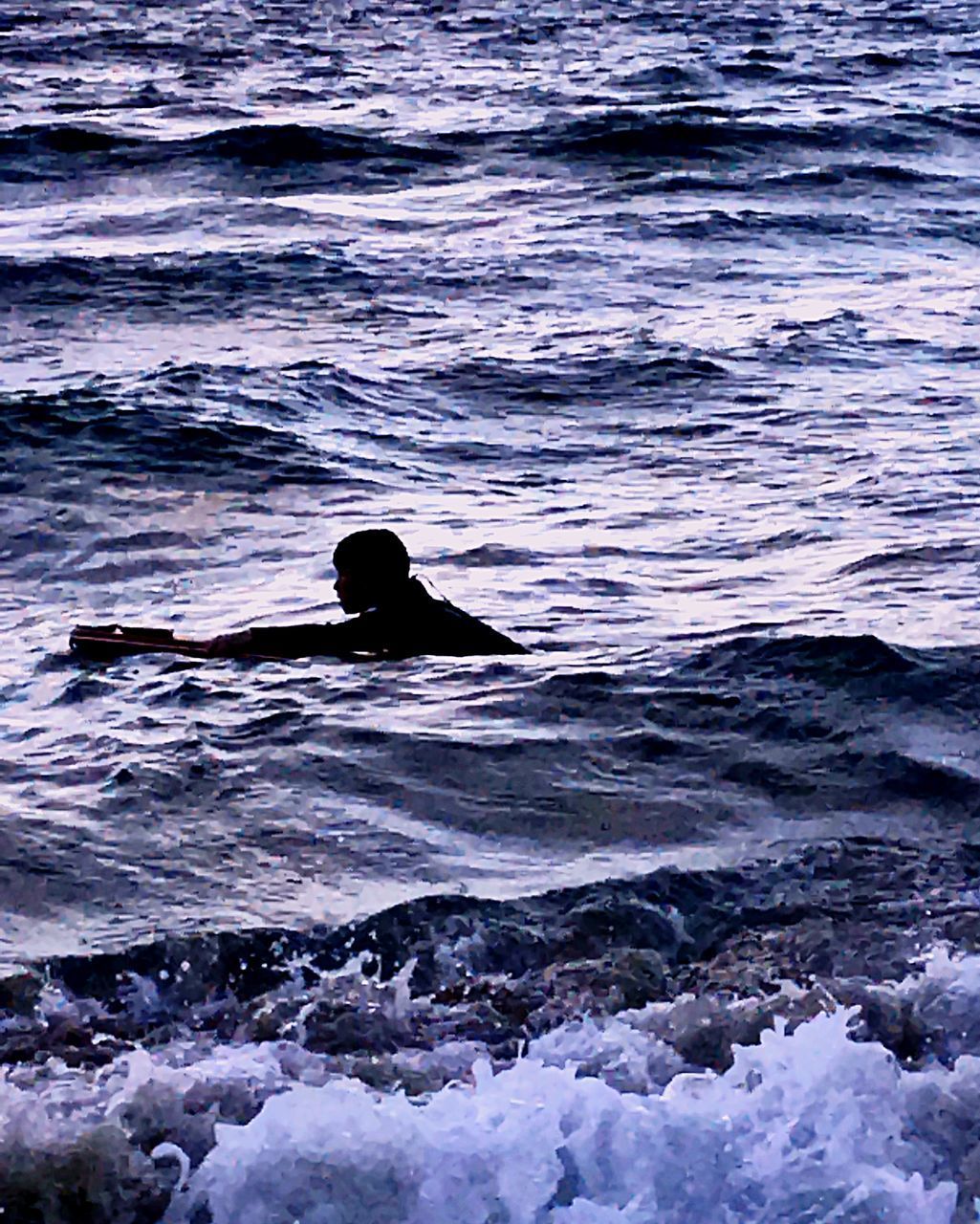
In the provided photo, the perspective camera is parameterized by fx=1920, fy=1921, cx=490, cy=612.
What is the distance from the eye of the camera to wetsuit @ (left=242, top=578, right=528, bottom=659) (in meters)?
9.29

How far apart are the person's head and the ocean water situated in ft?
1.74

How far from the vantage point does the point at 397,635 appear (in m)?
9.37

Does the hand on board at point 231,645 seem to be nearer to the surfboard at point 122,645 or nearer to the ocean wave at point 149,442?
the surfboard at point 122,645

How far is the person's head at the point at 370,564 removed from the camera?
8969 millimetres

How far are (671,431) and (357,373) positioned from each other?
300 centimetres

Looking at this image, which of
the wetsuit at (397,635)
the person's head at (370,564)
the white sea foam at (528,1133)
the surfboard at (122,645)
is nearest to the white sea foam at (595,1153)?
the white sea foam at (528,1133)

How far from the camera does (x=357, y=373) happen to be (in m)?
16.2

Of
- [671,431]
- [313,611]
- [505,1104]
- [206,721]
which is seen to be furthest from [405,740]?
[671,431]

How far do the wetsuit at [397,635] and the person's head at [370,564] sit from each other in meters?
0.11

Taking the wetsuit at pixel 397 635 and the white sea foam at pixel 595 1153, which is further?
the wetsuit at pixel 397 635

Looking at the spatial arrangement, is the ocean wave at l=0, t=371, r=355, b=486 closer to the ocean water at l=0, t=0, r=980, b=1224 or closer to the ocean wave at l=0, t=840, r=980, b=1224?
the ocean water at l=0, t=0, r=980, b=1224

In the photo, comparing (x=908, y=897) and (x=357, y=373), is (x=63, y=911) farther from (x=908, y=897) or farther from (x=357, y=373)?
(x=357, y=373)

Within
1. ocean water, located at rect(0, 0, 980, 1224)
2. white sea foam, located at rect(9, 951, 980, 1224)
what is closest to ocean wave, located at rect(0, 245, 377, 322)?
ocean water, located at rect(0, 0, 980, 1224)

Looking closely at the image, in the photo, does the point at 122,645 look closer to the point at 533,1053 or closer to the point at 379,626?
the point at 379,626
